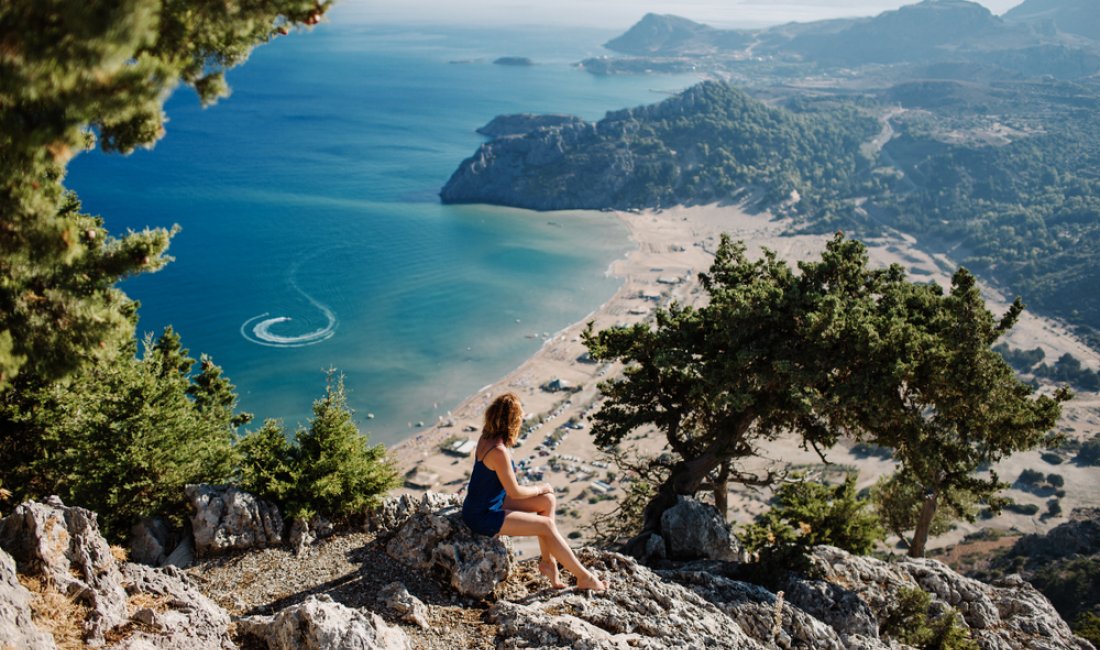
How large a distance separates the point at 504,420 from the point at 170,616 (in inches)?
173

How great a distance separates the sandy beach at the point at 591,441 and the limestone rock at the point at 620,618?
15933 millimetres

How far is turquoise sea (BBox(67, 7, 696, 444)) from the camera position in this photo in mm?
61750

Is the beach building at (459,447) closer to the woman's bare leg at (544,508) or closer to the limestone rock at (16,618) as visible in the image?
the woman's bare leg at (544,508)

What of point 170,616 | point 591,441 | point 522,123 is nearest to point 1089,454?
point 591,441

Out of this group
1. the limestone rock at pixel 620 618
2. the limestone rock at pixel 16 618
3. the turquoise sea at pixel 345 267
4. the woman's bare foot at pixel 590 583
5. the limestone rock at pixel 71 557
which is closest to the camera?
the limestone rock at pixel 16 618

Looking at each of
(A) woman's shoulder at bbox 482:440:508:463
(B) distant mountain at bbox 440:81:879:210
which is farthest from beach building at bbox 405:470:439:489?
(B) distant mountain at bbox 440:81:879:210

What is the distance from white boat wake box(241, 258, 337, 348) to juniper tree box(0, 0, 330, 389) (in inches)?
2426

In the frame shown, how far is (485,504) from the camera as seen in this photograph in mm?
9195

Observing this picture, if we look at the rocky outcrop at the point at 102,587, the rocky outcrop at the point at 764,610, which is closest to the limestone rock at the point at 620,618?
the rocky outcrop at the point at 764,610

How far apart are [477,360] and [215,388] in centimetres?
4036

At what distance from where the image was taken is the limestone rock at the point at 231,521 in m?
10.8

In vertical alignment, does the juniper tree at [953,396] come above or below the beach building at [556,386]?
above

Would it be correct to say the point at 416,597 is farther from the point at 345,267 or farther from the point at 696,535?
the point at 345,267

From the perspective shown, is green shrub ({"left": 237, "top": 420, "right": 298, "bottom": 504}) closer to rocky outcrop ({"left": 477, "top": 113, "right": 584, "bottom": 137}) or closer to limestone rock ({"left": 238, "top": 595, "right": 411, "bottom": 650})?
limestone rock ({"left": 238, "top": 595, "right": 411, "bottom": 650})
